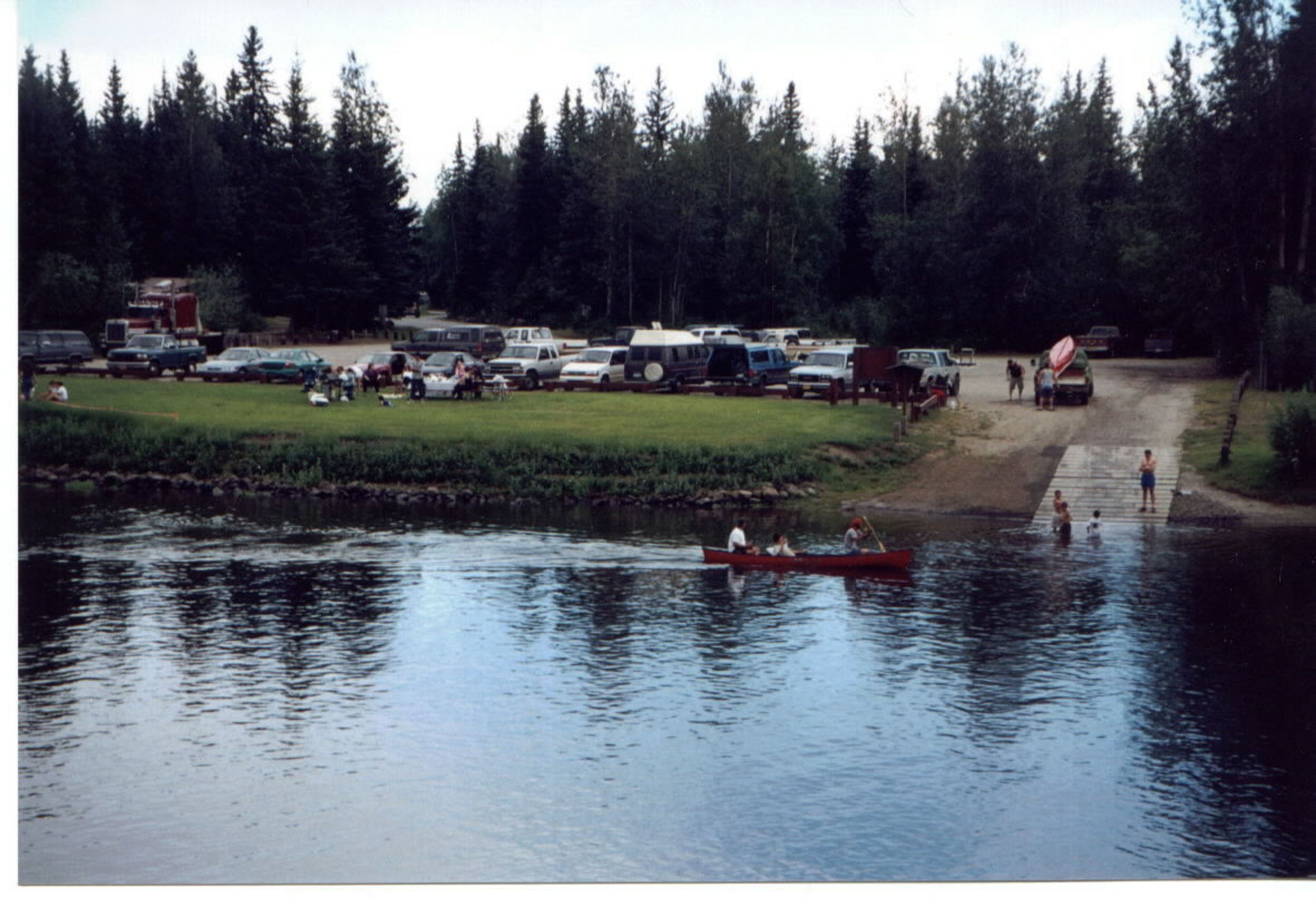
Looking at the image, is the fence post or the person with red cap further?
the fence post

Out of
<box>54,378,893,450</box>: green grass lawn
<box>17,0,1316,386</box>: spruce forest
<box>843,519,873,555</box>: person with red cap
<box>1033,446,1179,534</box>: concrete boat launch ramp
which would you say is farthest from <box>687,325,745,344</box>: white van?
<box>843,519,873,555</box>: person with red cap

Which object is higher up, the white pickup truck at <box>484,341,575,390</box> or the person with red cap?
the white pickup truck at <box>484,341,575,390</box>

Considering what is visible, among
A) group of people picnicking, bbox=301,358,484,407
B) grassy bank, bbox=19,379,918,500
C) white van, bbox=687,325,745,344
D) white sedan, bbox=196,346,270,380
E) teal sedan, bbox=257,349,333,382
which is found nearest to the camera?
grassy bank, bbox=19,379,918,500

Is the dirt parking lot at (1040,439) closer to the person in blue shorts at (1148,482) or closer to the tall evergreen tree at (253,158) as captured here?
the person in blue shorts at (1148,482)

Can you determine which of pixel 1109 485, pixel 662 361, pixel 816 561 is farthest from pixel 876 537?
pixel 662 361

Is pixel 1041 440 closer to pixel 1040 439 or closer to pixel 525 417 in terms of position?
pixel 1040 439

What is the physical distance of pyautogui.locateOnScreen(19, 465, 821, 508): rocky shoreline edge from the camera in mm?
41000

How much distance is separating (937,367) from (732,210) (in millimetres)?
36514

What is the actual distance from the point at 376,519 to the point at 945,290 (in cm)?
2354

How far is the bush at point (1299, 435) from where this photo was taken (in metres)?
37.6

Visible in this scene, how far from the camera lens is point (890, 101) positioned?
8269 cm

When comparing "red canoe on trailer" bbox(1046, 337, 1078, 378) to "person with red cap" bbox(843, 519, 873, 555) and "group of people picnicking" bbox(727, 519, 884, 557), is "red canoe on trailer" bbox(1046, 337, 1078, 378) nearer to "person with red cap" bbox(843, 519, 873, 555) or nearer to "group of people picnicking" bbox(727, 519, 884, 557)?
"group of people picnicking" bbox(727, 519, 884, 557)

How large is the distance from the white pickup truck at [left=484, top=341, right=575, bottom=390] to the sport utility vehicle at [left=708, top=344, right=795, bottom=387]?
6.77 m

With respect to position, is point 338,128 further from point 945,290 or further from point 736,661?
point 736,661
